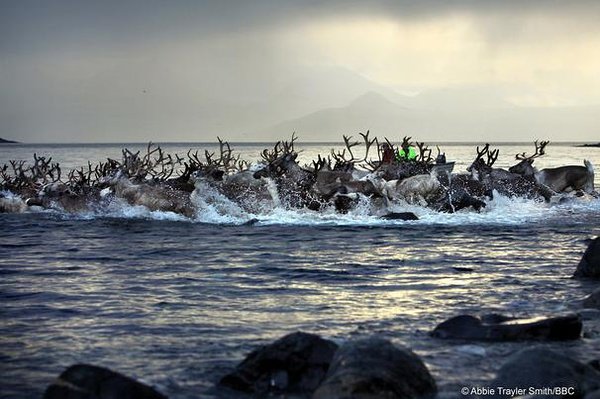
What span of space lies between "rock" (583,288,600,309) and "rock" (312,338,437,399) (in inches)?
165

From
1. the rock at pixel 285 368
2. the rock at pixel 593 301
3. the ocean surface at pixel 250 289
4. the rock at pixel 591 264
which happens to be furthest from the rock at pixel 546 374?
the rock at pixel 591 264

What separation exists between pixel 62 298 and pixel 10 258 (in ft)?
17.5

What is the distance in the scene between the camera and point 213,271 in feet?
44.6

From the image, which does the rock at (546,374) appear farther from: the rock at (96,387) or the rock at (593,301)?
the rock at (593,301)

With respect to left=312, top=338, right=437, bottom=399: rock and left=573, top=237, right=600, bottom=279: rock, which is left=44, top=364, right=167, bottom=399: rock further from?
left=573, top=237, right=600, bottom=279: rock

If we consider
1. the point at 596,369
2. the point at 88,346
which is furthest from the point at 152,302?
the point at 596,369

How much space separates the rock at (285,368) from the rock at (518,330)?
6.46 ft

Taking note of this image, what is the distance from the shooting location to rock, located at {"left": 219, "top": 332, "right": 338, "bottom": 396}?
670cm

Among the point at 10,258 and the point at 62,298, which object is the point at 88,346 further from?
the point at 10,258

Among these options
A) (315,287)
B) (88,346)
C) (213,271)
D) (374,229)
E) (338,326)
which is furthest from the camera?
(374,229)

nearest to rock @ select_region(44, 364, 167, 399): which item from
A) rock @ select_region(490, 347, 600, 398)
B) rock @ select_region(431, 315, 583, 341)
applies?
rock @ select_region(490, 347, 600, 398)

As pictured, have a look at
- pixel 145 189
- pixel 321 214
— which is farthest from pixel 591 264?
pixel 145 189

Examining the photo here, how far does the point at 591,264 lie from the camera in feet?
39.8

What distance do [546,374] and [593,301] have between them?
400 centimetres
